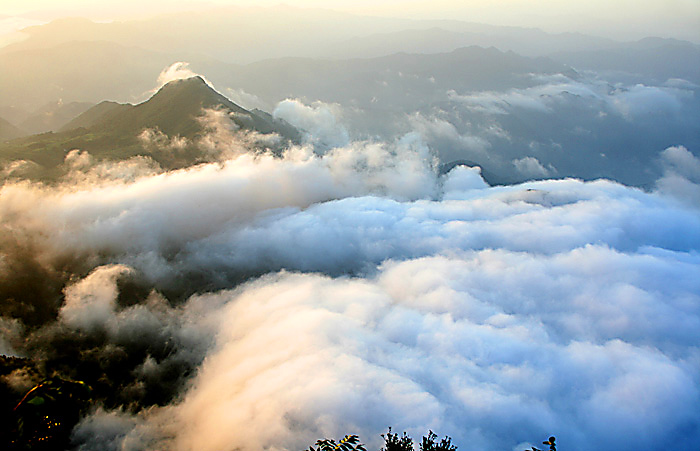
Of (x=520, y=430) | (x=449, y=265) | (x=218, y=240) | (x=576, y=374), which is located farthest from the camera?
(x=218, y=240)

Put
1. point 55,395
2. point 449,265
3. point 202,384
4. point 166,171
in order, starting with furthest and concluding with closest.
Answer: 1. point 166,171
2. point 449,265
3. point 202,384
4. point 55,395

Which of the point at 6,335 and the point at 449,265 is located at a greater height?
the point at 449,265

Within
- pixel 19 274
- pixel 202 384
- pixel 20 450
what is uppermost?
pixel 20 450

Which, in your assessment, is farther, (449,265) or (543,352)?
(449,265)

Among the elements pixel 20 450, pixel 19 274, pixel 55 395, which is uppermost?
pixel 55 395

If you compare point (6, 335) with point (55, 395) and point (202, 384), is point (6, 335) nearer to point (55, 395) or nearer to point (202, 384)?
point (202, 384)

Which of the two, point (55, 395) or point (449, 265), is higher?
point (449, 265)

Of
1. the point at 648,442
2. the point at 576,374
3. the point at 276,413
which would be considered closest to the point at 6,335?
the point at 276,413

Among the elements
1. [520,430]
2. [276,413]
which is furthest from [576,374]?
[276,413]

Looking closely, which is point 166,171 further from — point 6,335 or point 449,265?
point 449,265
